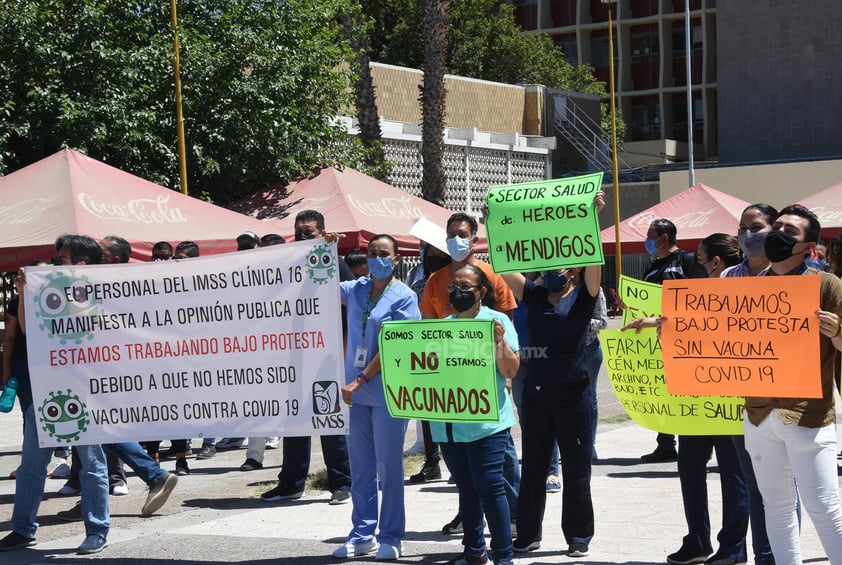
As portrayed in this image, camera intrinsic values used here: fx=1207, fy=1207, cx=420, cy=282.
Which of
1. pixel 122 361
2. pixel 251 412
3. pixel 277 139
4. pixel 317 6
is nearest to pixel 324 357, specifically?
pixel 251 412

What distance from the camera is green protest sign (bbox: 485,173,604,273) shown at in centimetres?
706

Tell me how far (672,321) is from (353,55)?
60.8 ft

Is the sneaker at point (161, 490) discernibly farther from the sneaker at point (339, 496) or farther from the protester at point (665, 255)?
the protester at point (665, 255)

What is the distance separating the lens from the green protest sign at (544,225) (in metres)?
7.06

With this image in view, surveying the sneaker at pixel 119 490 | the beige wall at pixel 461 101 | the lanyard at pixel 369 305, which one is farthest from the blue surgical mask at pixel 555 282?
the beige wall at pixel 461 101

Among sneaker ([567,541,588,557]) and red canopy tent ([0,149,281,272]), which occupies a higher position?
red canopy tent ([0,149,281,272])

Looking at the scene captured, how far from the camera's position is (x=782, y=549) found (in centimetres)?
564

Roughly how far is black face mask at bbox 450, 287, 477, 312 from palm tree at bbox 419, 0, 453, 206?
23.1 meters

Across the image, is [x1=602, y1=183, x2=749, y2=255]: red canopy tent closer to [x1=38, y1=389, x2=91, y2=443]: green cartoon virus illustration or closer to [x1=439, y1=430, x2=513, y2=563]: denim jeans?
[x1=38, y1=389, x2=91, y2=443]: green cartoon virus illustration

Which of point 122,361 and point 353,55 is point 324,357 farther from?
point 353,55

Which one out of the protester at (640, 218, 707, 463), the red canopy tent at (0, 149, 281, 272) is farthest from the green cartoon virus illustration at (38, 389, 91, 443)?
the red canopy tent at (0, 149, 281, 272)

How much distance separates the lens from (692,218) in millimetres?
18516

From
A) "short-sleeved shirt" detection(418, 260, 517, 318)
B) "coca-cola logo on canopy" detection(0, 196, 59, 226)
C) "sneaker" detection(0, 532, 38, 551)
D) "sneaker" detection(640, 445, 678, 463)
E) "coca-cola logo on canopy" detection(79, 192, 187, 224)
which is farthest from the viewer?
"coca-cola logo on canopy" detection(79, 192, 187, 224)

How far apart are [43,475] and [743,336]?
4.61 meters
